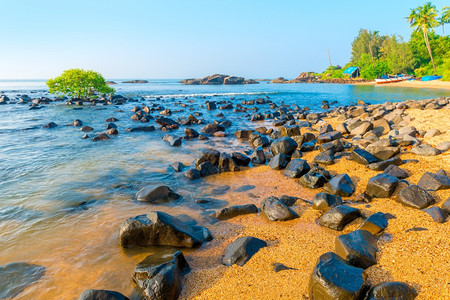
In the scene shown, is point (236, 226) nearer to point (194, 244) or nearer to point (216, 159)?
point (194, 244)

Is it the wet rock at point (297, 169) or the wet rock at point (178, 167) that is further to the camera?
the wet rock at point (178, 167)

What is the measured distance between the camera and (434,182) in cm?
612

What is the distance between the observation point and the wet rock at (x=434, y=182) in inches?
235

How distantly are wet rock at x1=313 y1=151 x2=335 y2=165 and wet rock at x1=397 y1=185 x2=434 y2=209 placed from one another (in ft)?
11.1

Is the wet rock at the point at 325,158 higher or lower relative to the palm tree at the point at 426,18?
lower

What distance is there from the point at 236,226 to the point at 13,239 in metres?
4.84

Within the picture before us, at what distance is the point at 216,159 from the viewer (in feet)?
32.7

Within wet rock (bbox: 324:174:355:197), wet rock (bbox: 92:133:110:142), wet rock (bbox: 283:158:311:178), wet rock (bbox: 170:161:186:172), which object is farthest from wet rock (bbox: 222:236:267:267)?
wet rock (bbox: 92:133:110:142)

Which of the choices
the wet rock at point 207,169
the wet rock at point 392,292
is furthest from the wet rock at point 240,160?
the wet rock at point 392,292

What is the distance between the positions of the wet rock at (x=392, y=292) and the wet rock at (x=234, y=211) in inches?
132

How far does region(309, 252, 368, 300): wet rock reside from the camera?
3.09m

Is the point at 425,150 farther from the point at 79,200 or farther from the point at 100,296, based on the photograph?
the point at 79,200

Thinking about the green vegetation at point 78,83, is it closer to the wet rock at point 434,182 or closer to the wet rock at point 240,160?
the wet rock at point 240,160

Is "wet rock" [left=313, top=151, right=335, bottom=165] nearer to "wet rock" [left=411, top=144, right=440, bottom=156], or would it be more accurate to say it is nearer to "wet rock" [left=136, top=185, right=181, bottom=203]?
"wet rock" [left=411, top=144, right=440, bottom=156]
